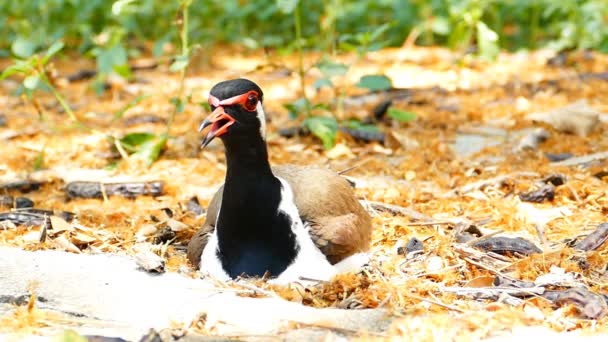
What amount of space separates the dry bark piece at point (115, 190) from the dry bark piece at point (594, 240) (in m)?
2.46

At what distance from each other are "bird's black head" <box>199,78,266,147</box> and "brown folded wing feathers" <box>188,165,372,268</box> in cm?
48

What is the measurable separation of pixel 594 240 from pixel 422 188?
145 centimetres

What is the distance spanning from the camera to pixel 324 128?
614 centimetres

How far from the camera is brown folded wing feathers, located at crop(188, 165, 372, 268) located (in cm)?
389

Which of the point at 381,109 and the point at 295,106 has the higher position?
the point at 295,106

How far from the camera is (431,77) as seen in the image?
837cm

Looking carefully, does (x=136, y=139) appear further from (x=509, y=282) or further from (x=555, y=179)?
(x=509, y=282)

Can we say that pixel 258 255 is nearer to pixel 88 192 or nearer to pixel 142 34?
pixel 88 192

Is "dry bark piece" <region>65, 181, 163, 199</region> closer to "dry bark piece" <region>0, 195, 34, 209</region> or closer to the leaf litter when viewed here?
the leaf litter

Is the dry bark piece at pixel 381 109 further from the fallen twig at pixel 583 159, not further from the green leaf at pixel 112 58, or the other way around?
the green leaf at pixel 112 58

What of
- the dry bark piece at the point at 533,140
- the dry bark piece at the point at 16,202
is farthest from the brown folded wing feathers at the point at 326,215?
the dry bark piece at the point at 533,140

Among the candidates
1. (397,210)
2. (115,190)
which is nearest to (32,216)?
(115,190)

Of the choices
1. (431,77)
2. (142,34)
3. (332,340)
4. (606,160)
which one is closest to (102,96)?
(142,34)

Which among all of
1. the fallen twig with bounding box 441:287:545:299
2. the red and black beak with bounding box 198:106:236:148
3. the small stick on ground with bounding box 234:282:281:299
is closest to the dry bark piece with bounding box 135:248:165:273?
the small stick on ground with bounding box 234:282:281:299
